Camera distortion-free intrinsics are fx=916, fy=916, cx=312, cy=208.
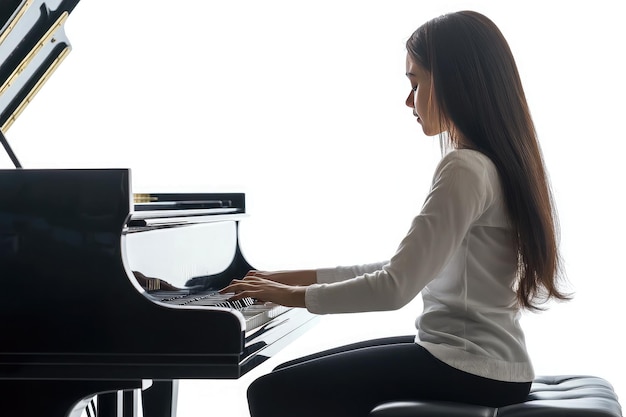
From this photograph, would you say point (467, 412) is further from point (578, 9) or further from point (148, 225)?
point (578, 9)

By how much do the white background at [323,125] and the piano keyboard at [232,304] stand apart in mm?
1865

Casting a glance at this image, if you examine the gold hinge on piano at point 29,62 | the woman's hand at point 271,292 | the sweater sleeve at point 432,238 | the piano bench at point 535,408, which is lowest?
the piano bench at point 535,408

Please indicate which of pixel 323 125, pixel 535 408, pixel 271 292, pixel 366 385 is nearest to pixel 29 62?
pixel 271 292

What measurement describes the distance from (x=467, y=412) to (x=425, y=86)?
0.67 meters

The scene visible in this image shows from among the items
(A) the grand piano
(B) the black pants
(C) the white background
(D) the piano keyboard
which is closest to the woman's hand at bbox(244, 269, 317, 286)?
(D) the piano keyboard

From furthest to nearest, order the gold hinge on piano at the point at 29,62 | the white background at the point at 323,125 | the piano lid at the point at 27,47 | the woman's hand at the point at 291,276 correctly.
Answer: the white background at the point at 323,125 → the gold hinge on piano at the point at 29,62 → the piano lid at the point at 27,47 → the woman's hand at the point at 291,276

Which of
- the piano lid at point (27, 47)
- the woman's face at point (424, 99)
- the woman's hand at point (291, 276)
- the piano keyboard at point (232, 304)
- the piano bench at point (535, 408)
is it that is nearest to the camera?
the piano bench at point (535, 408)

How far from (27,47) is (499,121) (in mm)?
1351

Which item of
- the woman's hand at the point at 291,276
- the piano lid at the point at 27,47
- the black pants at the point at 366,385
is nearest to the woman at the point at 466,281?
the black pants at the point at 366,385

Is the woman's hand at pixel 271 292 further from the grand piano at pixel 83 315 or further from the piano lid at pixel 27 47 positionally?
the piano lid at pixel 27 47

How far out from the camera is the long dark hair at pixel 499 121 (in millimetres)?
1794

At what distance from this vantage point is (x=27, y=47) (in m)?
2.49

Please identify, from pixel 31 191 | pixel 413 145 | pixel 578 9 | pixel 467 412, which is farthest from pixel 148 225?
pixel 578 9

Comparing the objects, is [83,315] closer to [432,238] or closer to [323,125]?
[432,238]
